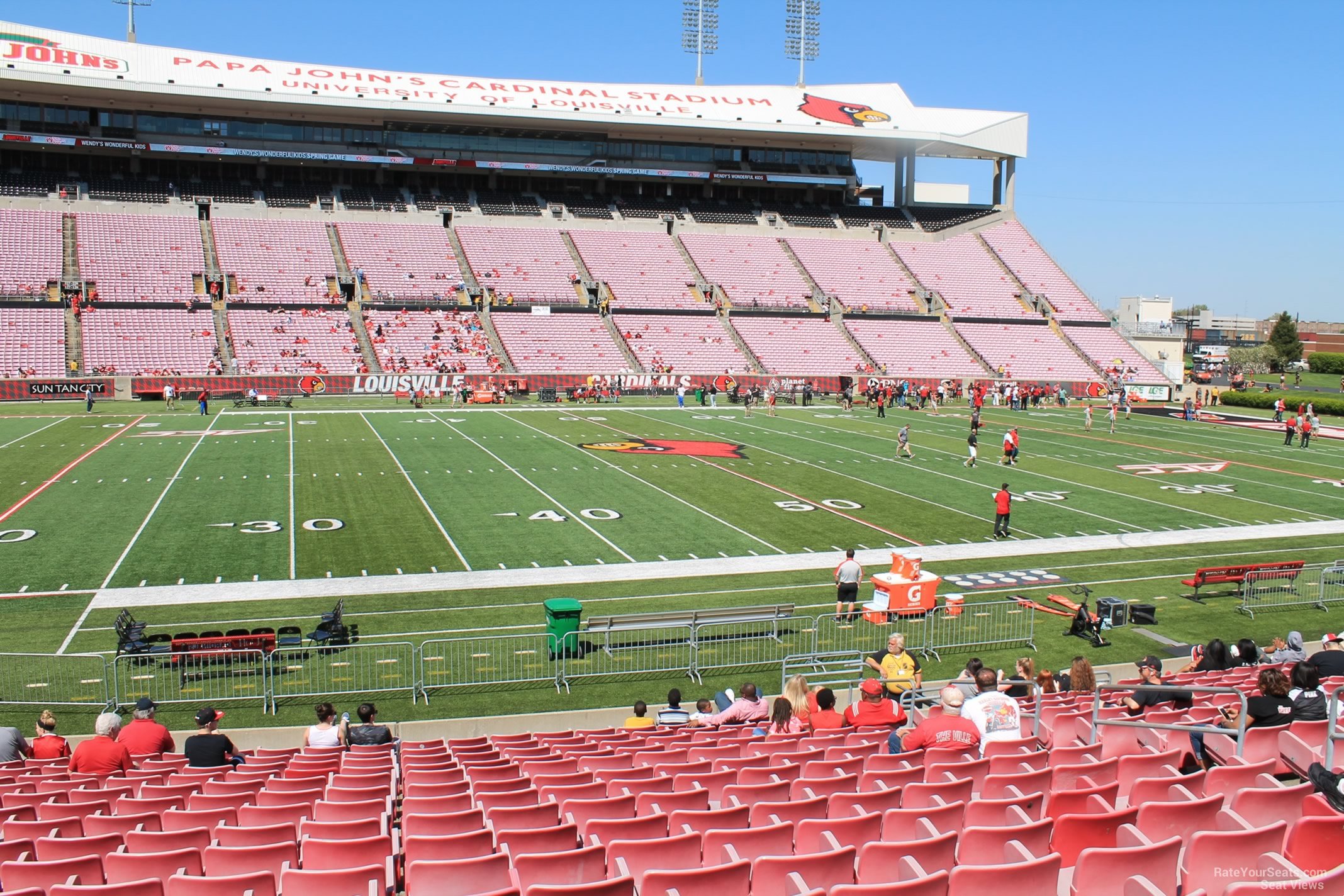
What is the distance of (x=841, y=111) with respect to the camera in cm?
7712

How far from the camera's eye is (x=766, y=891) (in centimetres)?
489

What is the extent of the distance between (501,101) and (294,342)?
972 inches

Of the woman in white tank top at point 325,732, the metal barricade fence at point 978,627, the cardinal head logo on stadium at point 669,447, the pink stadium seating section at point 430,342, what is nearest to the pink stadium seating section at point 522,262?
the pink stadium seating section at point 430,342

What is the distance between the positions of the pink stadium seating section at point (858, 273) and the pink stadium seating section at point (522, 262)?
17.5m

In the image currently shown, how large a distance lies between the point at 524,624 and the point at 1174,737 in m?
10.8

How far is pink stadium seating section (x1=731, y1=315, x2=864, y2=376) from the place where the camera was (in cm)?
6253

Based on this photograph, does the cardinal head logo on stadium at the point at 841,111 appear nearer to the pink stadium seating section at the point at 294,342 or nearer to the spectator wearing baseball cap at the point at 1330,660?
the pink stadium seating section at the point at 294,342

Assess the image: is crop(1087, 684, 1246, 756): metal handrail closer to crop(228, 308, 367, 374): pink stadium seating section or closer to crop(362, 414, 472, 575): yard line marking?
crop(362, 414, 472, 575): yard line marking

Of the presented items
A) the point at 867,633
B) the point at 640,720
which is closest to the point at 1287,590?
the point at 867,633

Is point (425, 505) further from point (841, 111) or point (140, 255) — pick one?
point (841, 111)

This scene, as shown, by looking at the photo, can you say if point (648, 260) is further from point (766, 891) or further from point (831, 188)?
point (766, 891)

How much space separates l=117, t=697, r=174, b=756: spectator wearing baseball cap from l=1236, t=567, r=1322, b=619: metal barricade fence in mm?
16719

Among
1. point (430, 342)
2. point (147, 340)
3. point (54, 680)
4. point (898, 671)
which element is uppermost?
point (430, 342)

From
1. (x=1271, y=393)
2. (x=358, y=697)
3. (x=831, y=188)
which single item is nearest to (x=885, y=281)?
(x=831, y=188)
